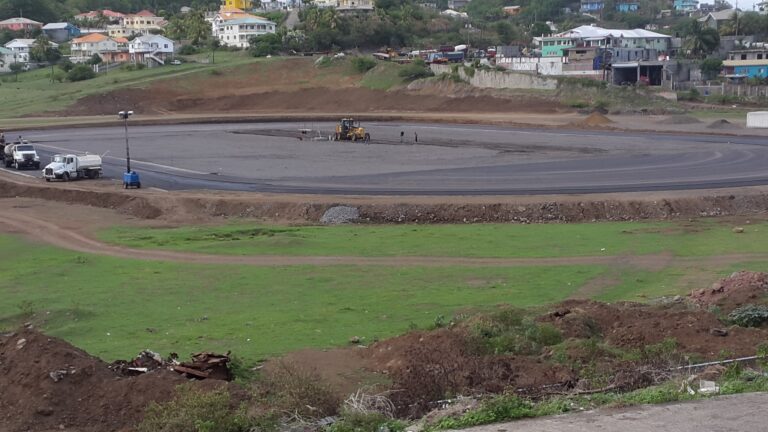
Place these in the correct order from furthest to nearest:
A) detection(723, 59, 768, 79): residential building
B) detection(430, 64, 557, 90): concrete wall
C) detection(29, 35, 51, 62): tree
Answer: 1. detection(29, 35, 51, 62): tree
2. detection(723, 59, 768, 79): residential building
3. detection(430, 64, 557, 90): concrete wall

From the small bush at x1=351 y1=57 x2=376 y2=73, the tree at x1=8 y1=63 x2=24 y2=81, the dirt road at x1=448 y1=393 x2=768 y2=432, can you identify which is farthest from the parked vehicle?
the tree at x1=8 y1=63 x2=24 y2=81

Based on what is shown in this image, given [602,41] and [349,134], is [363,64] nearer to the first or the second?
[602,41]

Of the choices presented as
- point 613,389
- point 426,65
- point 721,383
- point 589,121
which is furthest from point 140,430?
point 426,65

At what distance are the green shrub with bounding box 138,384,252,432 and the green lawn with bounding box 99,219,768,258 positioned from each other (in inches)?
855

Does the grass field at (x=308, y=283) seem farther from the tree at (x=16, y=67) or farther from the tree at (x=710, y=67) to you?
the tree at (x=16, y=67)

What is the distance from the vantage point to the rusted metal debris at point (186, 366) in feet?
67.1

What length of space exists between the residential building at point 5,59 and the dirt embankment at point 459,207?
140 metres

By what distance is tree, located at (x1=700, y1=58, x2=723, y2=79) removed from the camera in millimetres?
138625

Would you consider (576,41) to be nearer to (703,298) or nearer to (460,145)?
(460,145)

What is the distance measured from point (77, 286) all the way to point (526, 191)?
2664cm

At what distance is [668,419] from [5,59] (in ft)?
618

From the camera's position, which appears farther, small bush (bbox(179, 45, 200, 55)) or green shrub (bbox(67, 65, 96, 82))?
small bush (bbox(179, 45, 200, 55))

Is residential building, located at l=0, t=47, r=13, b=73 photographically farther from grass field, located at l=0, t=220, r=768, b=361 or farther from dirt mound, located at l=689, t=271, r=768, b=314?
dirt mound, located at l=689, t=271, r=768, b=314

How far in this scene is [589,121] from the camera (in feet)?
311
